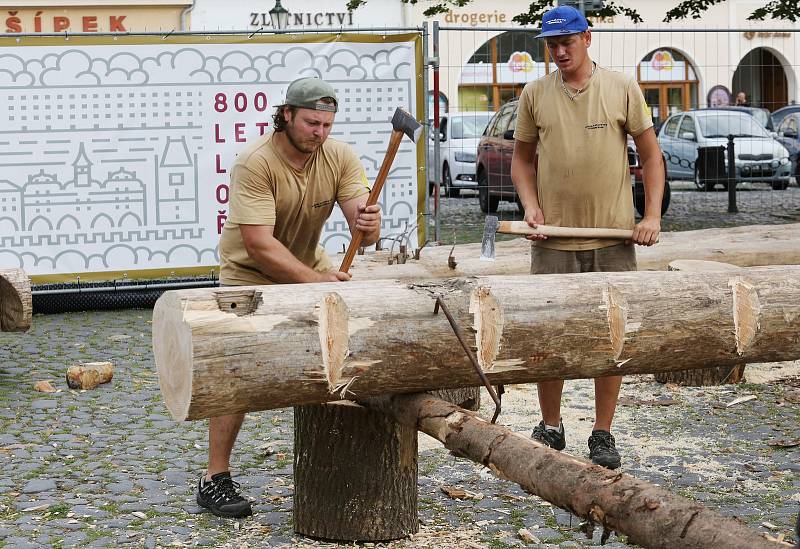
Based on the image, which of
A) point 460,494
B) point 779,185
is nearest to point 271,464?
point 460,494

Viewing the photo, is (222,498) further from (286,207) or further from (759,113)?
(759,113)

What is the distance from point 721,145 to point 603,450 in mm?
13008

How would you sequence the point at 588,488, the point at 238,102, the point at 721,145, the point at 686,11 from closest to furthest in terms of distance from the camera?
the point at 588,488, the point at 238,102, the point at 686,11, the point at 721,145

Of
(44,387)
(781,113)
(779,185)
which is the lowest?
(44,387)

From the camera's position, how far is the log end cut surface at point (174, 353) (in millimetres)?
3568

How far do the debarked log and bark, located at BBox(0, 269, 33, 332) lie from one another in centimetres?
344

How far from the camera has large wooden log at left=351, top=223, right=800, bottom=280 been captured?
6.77 meters

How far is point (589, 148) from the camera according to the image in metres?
5.30

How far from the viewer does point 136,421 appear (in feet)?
20.7

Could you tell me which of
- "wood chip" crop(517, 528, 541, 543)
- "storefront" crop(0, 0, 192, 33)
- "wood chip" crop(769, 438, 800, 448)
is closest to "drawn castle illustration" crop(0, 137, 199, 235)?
"wood chip" crop(769, 438, 800, 448)

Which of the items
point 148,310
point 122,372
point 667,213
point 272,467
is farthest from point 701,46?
point 272,467

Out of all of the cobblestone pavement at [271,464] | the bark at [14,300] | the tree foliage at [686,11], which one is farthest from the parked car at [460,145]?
the bark at [14,300]

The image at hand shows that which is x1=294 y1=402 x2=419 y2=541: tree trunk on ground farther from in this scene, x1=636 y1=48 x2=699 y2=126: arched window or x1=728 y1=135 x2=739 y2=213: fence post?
x1=636 y1=48 x2=699 y2=126: arched window

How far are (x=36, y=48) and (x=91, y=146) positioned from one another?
2.79 ft
